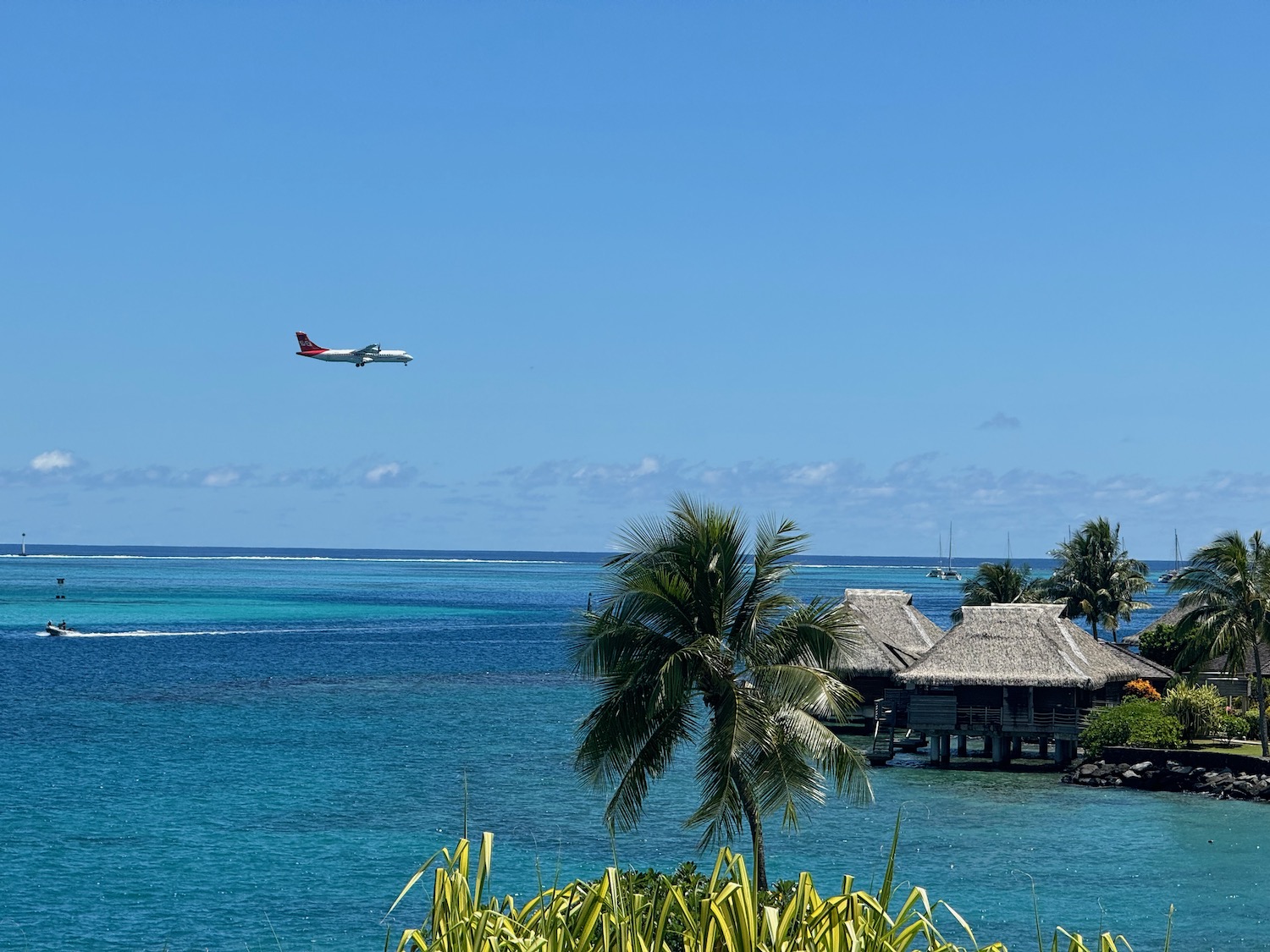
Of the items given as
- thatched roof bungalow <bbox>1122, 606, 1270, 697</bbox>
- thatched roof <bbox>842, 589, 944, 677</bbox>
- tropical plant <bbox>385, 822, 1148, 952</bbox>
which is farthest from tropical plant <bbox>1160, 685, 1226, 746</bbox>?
tropical plant <bbox>385, 822, 1148, 952</bbox>

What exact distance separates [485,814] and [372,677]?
132 feet

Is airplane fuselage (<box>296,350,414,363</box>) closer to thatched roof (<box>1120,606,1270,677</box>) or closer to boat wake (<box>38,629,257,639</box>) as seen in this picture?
boat wake (<box>38,629,257,639</box>)

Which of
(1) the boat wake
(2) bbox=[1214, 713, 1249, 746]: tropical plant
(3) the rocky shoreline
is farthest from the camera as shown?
(1) the boat wake

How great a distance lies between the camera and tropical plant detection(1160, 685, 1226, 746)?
1625 inches

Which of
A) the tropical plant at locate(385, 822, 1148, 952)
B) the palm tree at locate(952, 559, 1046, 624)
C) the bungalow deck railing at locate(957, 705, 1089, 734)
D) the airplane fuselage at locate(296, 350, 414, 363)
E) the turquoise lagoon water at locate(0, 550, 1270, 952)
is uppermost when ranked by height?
the airplane fuselage at locate(296, 350, 414, 363)

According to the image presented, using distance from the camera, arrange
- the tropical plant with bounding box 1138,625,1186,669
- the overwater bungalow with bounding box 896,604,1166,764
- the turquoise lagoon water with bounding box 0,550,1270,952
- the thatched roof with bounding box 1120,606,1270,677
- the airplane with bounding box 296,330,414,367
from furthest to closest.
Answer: the airplane with bounding box 296,330,414,367 → the tropical plant with bounding box 1138,625,1186,669 → the thatched roof with bounding box 1120,606,1270,677 → the overwater bungalow with bounding box 896,604,1166,764 → the turquoise lagoon water with bounding box 0,550,1270,952

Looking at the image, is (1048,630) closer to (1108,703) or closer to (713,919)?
(1108,703)

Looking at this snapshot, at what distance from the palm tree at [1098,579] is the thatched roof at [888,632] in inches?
577

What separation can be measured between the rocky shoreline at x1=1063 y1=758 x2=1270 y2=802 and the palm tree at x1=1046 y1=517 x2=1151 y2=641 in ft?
91.5

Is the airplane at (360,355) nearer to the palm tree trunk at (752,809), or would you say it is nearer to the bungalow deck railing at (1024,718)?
the bungalow deck railing at (1024,718)

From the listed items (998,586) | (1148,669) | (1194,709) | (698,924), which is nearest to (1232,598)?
(1194,709)

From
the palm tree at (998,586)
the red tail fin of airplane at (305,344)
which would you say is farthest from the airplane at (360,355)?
the palm tree at (998,586)

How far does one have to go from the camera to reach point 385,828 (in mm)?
34156

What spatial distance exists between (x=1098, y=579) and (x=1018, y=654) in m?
27.5
